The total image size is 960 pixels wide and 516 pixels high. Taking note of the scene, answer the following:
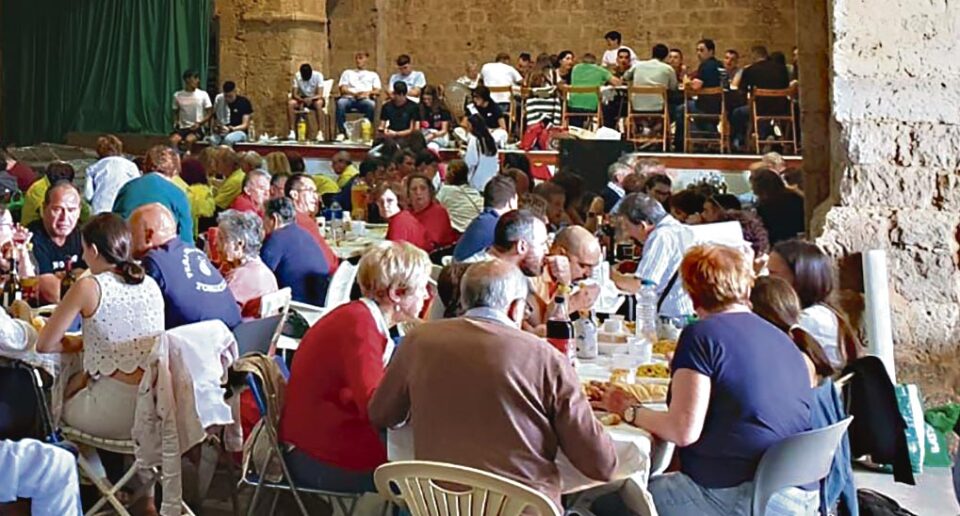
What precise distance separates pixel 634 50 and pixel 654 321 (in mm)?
12092

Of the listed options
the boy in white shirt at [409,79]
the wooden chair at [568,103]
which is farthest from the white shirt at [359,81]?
the wooden chair at [568,103]

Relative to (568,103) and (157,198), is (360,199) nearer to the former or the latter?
(157,198)

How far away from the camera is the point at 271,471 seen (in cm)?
390

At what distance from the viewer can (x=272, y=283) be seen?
5.36m

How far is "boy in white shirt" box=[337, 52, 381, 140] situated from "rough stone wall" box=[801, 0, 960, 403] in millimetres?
9562

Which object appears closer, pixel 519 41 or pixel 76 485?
pixel 76 485

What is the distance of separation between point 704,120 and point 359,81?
14.9 ft

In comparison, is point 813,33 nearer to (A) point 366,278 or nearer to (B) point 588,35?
(A) point 366,278

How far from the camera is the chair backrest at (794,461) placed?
10.8ft

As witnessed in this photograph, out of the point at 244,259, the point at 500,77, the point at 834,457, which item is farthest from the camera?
the point at 500,77

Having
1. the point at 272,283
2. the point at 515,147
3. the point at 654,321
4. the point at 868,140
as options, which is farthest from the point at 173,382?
the point at 515,147

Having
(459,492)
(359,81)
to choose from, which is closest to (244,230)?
(459,492)

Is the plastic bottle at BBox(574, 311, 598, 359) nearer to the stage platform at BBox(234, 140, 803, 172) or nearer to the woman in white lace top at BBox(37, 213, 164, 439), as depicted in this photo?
the woman in white lace top at BBox(37, 213, 164, 439)

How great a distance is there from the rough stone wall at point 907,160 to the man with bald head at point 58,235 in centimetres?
356
